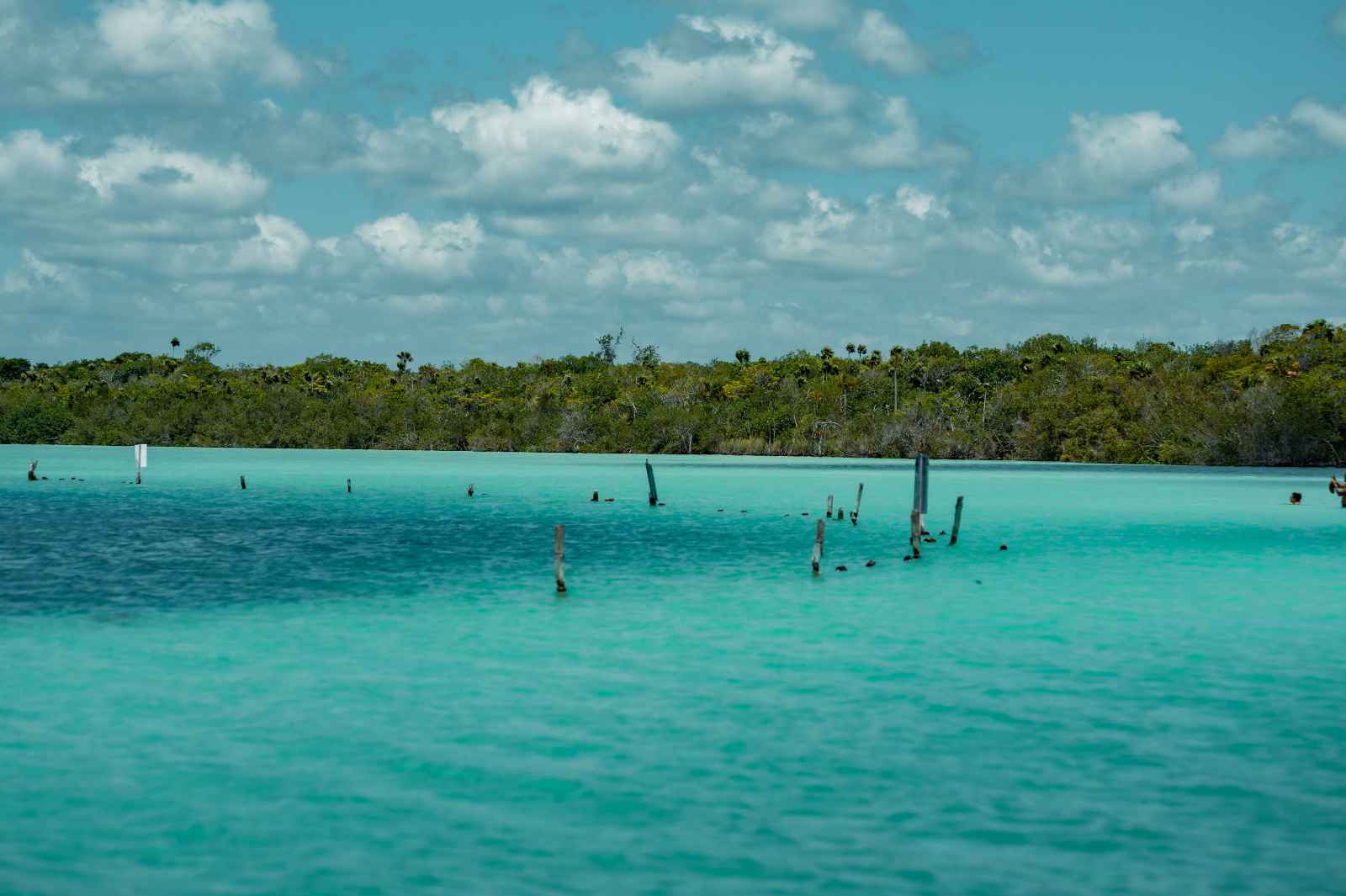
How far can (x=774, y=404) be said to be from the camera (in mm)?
150250

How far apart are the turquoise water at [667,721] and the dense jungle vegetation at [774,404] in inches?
3141

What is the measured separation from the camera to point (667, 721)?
1664 centimetres

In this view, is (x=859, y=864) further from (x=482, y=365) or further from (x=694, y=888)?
(x=482, y=365)

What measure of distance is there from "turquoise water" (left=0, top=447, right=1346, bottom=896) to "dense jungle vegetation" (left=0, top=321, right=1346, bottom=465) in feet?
262

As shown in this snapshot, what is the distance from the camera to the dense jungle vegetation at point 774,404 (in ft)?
376

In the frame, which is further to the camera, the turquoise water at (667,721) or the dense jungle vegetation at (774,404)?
the dense jungle vegetation at (774,404)

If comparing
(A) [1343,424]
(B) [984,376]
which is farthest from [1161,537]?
(B) [984,376]

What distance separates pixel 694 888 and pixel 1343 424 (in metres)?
106

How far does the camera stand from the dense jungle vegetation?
115m

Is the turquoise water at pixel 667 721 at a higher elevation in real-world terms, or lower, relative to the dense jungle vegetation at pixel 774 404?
lower

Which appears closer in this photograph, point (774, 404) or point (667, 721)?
point (667, 721)

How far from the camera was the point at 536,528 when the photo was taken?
46531 mm

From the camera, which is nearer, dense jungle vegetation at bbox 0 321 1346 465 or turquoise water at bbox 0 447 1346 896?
turquoise water at bbox 0 447 1346 896

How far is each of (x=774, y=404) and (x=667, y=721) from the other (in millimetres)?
134317
